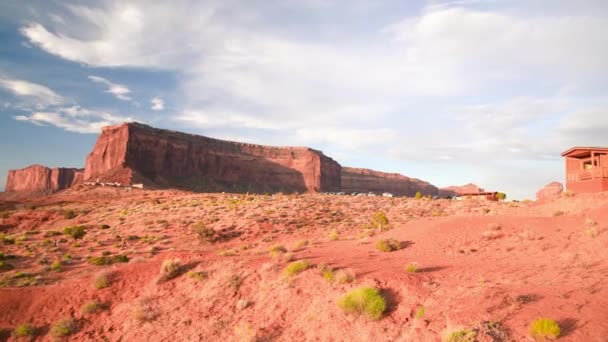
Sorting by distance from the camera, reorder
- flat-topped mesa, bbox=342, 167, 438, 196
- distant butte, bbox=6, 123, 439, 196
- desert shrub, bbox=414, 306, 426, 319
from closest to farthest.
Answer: desert shrub, bbox=414, 306, 426, 319 → distant butte, bbox=6, 123, 439, 196 → flat-topped mesa, bbox=342, 167, 438, 196

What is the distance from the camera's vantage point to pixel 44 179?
14738 centimetres

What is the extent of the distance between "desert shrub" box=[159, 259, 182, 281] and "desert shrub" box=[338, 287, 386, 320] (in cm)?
766

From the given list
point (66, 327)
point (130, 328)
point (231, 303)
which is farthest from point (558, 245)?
point (66, 327)

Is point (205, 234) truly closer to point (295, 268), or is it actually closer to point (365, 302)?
point (295, 268)

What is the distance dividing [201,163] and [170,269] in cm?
9552

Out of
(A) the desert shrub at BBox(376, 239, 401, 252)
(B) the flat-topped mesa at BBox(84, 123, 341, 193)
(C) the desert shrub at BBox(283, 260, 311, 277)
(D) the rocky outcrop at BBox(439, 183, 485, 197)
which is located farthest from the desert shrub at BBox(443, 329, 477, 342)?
(D) the rocky outcrop at BBox(439, 183, 485, 197)

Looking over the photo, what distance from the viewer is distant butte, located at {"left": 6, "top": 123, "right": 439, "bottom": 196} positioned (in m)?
91.5

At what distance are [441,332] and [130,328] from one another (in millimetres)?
10092

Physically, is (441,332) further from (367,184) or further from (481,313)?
(367,184)

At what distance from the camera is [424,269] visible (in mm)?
12828

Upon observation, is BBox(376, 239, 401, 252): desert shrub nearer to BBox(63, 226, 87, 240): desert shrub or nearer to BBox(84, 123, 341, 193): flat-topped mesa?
BBox(63, 226, 87, 240): desert shrub

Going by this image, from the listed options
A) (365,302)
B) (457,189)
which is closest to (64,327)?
(365,302)

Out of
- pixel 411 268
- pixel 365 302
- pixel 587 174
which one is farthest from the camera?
pixel 587 174

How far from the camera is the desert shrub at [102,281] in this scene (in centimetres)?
1489
